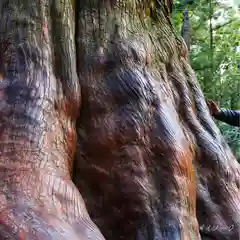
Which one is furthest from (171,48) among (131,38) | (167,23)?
(131,38)

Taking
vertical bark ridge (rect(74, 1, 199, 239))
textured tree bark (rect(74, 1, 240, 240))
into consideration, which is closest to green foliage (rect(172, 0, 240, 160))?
textured tree bark (rect(74, 1, 240, 240))

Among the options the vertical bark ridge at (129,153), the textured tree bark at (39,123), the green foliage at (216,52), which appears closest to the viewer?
the textured tree bark at (39,123)

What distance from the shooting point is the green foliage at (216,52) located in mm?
9164

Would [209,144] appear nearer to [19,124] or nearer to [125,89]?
[125,89]

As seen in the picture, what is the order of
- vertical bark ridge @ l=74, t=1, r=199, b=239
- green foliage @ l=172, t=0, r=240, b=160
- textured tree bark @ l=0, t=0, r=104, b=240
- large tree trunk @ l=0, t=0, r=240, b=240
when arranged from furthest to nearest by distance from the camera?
green foliage @ l=172, t=0, r=240, b=160, vertical bark ridge @ l=74, t=1, r=199, b=239, large tree trunk @ l=0, t=0, r=240, b=240, textured tree bark @ l=0, t=0, r=104, b=240

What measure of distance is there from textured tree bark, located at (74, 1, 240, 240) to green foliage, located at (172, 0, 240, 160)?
222 inches

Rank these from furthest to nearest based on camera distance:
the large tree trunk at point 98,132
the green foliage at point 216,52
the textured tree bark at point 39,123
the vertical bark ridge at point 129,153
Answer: the green foliage at point 216,52 < the vertical bark ridge at point 129,153 < the large tree trunk at point 98,132 < the textured tree bark at point 39,123

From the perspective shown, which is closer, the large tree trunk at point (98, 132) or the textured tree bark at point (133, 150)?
the large tree trunk at point (98, 132)

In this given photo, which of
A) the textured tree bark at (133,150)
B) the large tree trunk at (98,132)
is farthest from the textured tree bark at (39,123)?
the textured tree bark at (133,150)

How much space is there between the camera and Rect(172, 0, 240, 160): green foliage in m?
9.16

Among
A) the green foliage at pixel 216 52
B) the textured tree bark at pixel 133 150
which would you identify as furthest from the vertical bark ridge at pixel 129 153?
the green foliage at pixel 216 52

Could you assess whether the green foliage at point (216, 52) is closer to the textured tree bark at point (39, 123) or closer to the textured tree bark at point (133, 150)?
the textured tree bark at point (133, 150)

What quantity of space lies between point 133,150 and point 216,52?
27.8 ft

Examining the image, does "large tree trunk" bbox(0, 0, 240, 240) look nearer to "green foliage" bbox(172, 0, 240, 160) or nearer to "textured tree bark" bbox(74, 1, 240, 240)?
"textured tree bark" bbox(74, 1, 240, 240)
